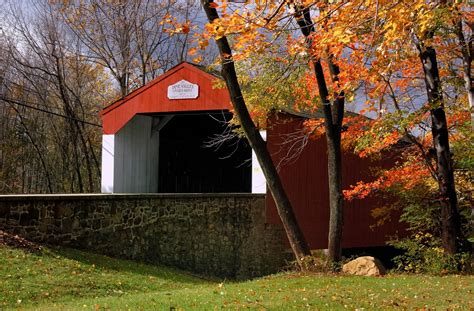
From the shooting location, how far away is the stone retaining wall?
12211 mm

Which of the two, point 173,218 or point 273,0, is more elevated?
point 273,0

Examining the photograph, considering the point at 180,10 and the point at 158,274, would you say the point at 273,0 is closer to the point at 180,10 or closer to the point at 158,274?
the point at 158,274

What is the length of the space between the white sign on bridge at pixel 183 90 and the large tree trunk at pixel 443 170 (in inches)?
281

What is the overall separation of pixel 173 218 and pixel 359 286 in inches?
276

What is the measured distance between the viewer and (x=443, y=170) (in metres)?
11.8

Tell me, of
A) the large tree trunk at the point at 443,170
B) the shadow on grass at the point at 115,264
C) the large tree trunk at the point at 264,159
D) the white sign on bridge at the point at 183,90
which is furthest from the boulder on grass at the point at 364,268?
the white sign on bridge at the point at 183,90

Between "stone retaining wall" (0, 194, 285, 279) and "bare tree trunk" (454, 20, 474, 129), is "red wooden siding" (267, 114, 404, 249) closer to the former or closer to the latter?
"stone retaining wall" (0, 194, 285, 279)

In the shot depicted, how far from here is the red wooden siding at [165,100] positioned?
16844mm

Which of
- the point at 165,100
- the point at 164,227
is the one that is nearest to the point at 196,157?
the point at 165,100

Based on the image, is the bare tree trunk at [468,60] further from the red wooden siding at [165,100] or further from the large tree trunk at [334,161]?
→ the red wooden siding at [165,100]

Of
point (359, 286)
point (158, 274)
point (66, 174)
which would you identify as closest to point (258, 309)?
point (359, 286)

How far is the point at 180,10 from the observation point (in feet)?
88.4

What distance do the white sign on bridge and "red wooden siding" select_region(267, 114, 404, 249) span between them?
2431mm

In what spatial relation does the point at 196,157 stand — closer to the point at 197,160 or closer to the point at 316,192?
the point at 197,160
